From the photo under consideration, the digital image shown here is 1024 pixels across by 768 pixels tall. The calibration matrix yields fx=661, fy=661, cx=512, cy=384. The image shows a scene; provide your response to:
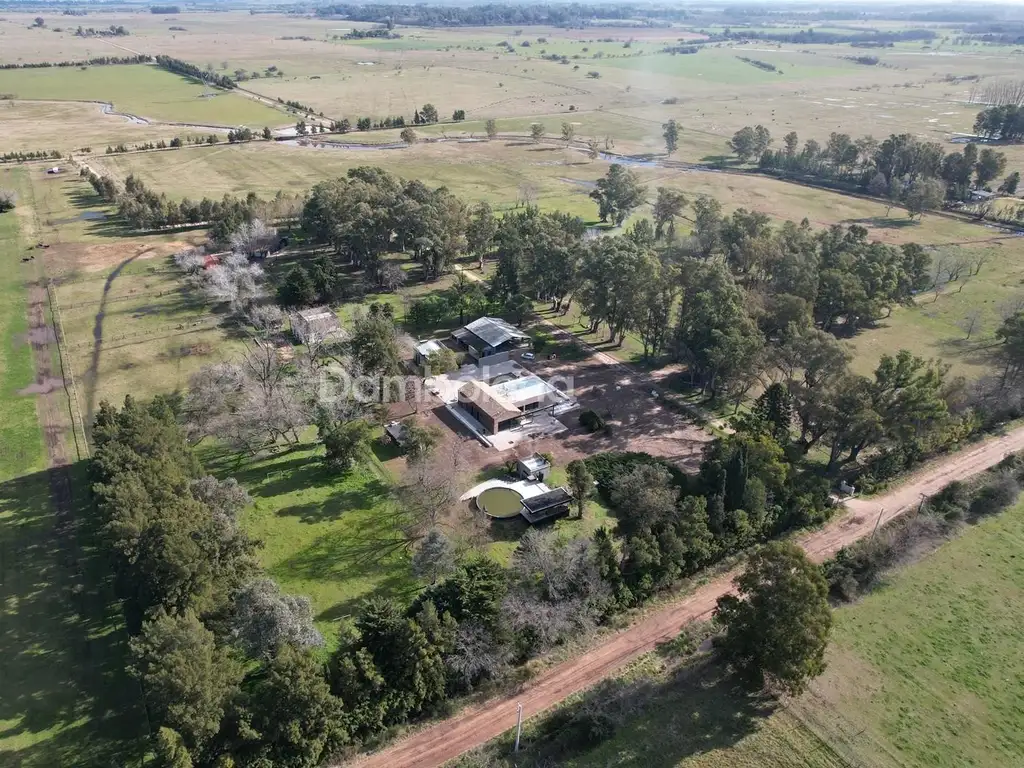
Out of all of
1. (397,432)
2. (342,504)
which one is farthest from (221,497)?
(397,432)

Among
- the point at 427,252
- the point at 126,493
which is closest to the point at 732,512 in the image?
the point at 126,493

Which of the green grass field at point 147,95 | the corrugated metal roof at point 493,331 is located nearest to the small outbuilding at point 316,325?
the corrugated metal roof at point 493,331

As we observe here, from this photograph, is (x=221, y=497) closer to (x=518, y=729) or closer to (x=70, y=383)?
(x=518, y=729)

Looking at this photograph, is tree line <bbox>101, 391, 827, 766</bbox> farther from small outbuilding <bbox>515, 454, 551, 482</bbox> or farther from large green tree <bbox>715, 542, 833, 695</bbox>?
small outbuilding <bbox>515, 454, 551, 482</bbox>

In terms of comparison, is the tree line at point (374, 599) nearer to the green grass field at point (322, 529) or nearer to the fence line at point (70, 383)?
the green grass field at point (322, 529)

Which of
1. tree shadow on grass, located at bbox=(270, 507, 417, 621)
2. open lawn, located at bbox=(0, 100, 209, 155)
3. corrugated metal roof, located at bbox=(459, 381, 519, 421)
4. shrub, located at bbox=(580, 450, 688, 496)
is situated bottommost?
tree shadow on grass, located at bbox=(270, 507, 417, 621)

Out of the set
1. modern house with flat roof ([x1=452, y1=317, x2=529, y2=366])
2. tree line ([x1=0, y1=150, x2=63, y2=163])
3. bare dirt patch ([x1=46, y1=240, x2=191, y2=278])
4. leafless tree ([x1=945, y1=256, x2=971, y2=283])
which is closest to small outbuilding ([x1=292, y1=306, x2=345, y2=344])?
modern house with flat roof ([x1=452, y1=317, x2=529, y2=366])
